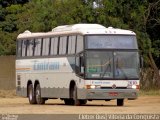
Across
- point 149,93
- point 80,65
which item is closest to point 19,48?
point 80,65

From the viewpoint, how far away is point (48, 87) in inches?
1368

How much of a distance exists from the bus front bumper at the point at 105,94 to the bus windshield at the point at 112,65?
575 millimetres

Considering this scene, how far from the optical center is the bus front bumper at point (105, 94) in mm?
30734

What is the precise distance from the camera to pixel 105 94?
101 ft

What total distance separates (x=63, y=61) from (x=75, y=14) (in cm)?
1439

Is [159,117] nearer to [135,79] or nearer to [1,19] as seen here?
[135,79]

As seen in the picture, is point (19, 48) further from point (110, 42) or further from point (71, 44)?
point (110, 42)

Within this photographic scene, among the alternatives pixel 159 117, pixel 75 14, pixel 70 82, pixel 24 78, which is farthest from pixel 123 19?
pixel 159 117

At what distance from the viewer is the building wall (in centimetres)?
5012

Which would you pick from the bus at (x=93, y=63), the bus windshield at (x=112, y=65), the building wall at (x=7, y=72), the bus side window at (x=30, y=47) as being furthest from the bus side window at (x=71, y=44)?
the building wall at (x=7, y=72)

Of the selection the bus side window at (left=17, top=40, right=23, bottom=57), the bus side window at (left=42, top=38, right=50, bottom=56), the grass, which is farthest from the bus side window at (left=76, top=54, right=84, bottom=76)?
the grass

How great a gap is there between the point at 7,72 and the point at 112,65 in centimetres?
2071

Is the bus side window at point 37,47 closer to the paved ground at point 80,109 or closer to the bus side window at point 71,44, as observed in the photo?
the bus side window at point 71,44

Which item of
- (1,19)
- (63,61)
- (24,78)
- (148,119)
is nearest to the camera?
(148,119)
